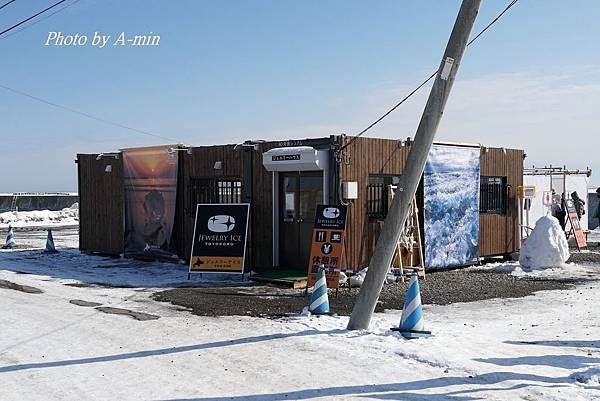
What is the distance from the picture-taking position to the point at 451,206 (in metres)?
17.9

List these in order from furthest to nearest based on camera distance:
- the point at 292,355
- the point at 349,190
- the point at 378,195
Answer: the point at 378,195 < the point at 349,190 < the point at 292,355

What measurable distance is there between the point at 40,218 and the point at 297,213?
33762mm

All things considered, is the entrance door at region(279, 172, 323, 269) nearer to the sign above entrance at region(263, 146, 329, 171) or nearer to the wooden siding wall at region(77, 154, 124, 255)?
the sign above entrance at region(263, 146, 329, 171)

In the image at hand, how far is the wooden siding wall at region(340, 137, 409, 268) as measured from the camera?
15.1 m

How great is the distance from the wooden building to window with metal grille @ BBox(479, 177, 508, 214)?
0.09ft

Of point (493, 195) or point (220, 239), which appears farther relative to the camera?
point (493, 195)

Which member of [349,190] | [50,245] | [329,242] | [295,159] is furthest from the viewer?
[50,245]

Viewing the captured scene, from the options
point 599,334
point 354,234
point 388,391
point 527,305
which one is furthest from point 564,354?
point 354,234

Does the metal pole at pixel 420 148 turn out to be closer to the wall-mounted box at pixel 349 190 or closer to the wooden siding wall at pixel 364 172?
the wall-mounted box at pixel 349 190

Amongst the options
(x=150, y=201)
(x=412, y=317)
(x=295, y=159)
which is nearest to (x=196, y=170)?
(x=150, y=201)

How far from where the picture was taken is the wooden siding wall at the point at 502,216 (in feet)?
64.0

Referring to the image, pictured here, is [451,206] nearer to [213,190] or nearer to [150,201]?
[213,190]

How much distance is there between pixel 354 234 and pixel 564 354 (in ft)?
23.5

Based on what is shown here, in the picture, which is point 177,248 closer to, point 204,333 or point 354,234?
point 354,234
